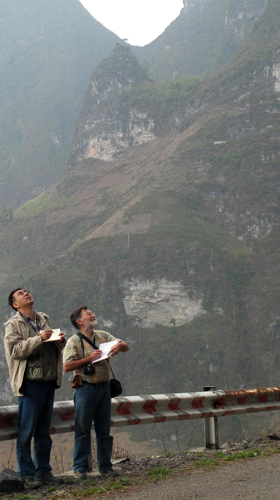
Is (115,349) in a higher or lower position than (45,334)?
lower

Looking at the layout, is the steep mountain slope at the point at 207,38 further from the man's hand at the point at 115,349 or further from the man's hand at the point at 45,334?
the man's hand at the point at 45,334

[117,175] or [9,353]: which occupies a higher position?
[117,175]

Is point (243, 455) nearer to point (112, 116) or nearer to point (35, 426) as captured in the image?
point (35, 426)

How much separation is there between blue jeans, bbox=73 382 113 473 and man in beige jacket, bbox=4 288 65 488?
30 centimetres

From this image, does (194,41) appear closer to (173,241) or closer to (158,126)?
(158,126)

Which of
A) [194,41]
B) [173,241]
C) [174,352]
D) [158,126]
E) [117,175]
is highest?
[194,41]

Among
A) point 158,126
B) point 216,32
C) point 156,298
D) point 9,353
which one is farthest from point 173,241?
point 216,32

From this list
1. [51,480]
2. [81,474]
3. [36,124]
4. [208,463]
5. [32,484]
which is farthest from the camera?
[36,124]

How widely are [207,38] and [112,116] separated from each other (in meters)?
66.7

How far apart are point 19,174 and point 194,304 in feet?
338

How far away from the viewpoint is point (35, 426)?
231 inches

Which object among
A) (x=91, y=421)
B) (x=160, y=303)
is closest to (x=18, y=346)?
(x=91, y=421)

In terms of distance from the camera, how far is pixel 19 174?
169750 millimetres

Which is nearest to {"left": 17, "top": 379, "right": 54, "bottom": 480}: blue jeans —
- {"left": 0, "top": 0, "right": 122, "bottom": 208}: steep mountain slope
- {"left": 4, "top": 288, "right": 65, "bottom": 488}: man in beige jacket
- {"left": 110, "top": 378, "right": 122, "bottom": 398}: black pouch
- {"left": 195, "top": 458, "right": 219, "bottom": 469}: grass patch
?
{"left": 4, "top": 288, "right": 65, "bottom": 488}: man in beige jacket
